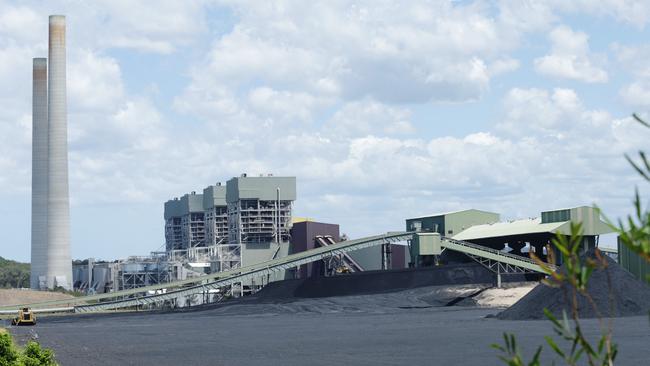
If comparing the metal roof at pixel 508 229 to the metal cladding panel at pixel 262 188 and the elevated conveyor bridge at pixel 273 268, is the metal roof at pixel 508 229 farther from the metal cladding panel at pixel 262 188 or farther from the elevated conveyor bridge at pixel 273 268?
the metal cladding panel at pixel 262 188

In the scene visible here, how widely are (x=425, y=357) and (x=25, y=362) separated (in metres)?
21.5

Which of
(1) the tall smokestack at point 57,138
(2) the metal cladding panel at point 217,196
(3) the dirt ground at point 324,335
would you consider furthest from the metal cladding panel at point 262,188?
(3) the dirt ground at point 324,335

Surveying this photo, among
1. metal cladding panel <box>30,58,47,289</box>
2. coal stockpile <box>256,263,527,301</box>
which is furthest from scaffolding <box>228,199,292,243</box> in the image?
coal stockpile <box>256,263,527,301</box>

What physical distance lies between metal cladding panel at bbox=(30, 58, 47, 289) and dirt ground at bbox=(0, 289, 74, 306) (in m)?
5.74

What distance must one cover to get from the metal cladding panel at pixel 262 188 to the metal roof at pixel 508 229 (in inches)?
1318

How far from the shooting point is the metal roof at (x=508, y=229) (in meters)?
104

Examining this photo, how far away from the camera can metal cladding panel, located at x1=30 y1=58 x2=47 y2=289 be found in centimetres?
14488

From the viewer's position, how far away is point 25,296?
138250mm

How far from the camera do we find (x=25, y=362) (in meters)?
26.5

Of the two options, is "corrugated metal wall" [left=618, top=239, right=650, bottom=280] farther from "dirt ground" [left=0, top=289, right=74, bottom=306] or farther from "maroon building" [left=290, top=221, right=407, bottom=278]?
"dirt ground" [left=0, top=289, right=74, bottom=306]

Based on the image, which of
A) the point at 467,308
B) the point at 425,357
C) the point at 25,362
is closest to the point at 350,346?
the point at 425,357

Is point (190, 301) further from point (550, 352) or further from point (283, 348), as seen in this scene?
point (550, 352)

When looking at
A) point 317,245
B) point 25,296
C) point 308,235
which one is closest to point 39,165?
point 25,296

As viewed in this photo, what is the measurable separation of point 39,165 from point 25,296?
62.7 feet
